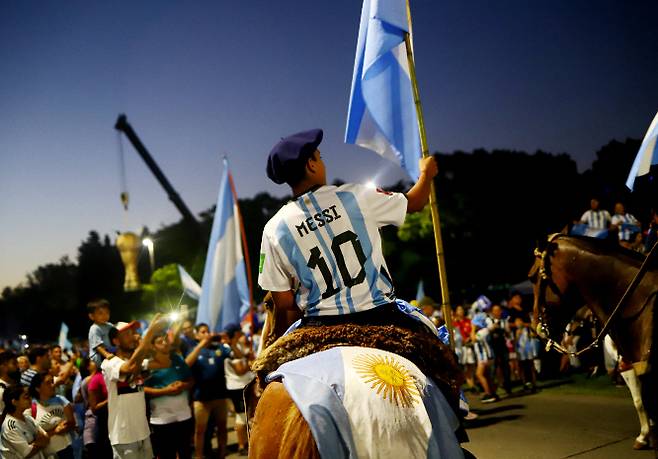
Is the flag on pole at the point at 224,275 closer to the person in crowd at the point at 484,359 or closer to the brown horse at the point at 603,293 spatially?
the person in crowd at the point at 484,359

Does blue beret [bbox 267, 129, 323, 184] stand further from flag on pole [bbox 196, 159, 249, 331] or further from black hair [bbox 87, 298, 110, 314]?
flag on pole [bbox 196, 159, 249, 331]

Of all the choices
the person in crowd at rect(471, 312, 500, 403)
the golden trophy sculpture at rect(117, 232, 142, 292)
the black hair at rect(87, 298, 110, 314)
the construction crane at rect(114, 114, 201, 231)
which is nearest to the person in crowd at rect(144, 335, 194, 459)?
the black hair at rect(87, 298, 110, 314)

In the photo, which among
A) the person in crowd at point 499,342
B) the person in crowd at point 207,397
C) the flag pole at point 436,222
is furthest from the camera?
the person in crowd at point 499,342

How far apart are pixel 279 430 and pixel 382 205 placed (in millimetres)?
1254

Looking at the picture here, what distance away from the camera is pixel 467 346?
1491 cm

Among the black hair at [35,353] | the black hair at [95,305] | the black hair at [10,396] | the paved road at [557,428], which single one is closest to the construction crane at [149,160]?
the paved road at [557,428]

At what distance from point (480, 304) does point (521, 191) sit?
28.3 meters

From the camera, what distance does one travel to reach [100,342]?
716cm

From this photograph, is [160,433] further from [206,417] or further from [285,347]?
[285,347]

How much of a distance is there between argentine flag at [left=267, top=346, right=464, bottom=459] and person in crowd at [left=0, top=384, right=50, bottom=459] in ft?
16.8

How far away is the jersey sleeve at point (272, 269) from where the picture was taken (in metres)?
2.91

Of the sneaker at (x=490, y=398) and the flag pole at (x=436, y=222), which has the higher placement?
the flag pole at (x=436, y=222)

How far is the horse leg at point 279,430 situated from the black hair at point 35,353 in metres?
7.17

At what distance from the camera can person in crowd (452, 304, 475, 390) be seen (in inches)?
584
